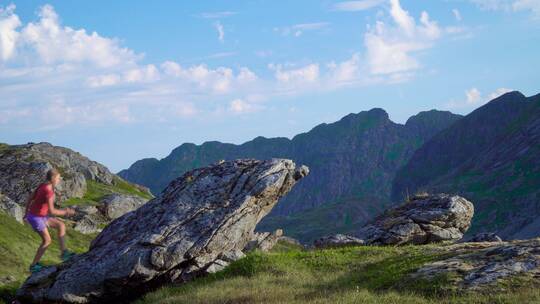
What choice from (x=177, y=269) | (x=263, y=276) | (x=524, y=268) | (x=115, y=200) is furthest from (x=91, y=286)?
(x=115, y=200)

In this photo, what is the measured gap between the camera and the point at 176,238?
26.1m

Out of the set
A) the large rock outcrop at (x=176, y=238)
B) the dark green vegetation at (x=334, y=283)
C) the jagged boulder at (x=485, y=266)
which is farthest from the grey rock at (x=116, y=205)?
the jagged boulder at (x=485, y=266)

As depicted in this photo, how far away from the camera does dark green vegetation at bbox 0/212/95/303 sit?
120 feet

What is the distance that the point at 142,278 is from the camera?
81.9 ft

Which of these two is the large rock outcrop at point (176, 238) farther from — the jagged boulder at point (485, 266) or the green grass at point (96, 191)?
the green grass at point (96, 191)

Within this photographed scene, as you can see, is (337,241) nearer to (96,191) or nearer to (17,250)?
(17,250)

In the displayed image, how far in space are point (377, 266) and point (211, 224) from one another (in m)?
8.46

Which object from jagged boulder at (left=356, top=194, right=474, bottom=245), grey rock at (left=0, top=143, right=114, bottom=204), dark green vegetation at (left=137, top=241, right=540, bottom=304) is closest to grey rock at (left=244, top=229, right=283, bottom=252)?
jagged boulder at (left=356, top=194, right=474, bottom=245)

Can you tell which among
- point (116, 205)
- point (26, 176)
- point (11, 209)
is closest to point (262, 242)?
point (11, 209)

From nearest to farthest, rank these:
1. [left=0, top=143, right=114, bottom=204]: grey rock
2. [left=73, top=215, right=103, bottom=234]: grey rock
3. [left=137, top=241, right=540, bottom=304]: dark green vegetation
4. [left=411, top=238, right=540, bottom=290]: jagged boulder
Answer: [left=137, top=241, right=540, bottom=304]: dark green vegetation
[left=411, top=238, right=540, bottom=290]: jagged boulder
[left=73, top=215, right=103, bottom=234]: grey rock
[left=0, top=143, right=114, bottom=204]: grey rock

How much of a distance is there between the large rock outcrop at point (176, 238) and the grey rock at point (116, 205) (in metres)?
66.1

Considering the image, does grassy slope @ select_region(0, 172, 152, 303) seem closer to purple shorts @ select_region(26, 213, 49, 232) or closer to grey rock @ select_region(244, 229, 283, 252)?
purple shorts @ select_region(26, 213, 49, 232)

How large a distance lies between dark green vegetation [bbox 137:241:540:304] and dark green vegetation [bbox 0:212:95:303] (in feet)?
40.6

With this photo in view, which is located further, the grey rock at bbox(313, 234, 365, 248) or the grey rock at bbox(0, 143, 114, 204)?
the grey rock at bbox(0, 143, 114, 204)
